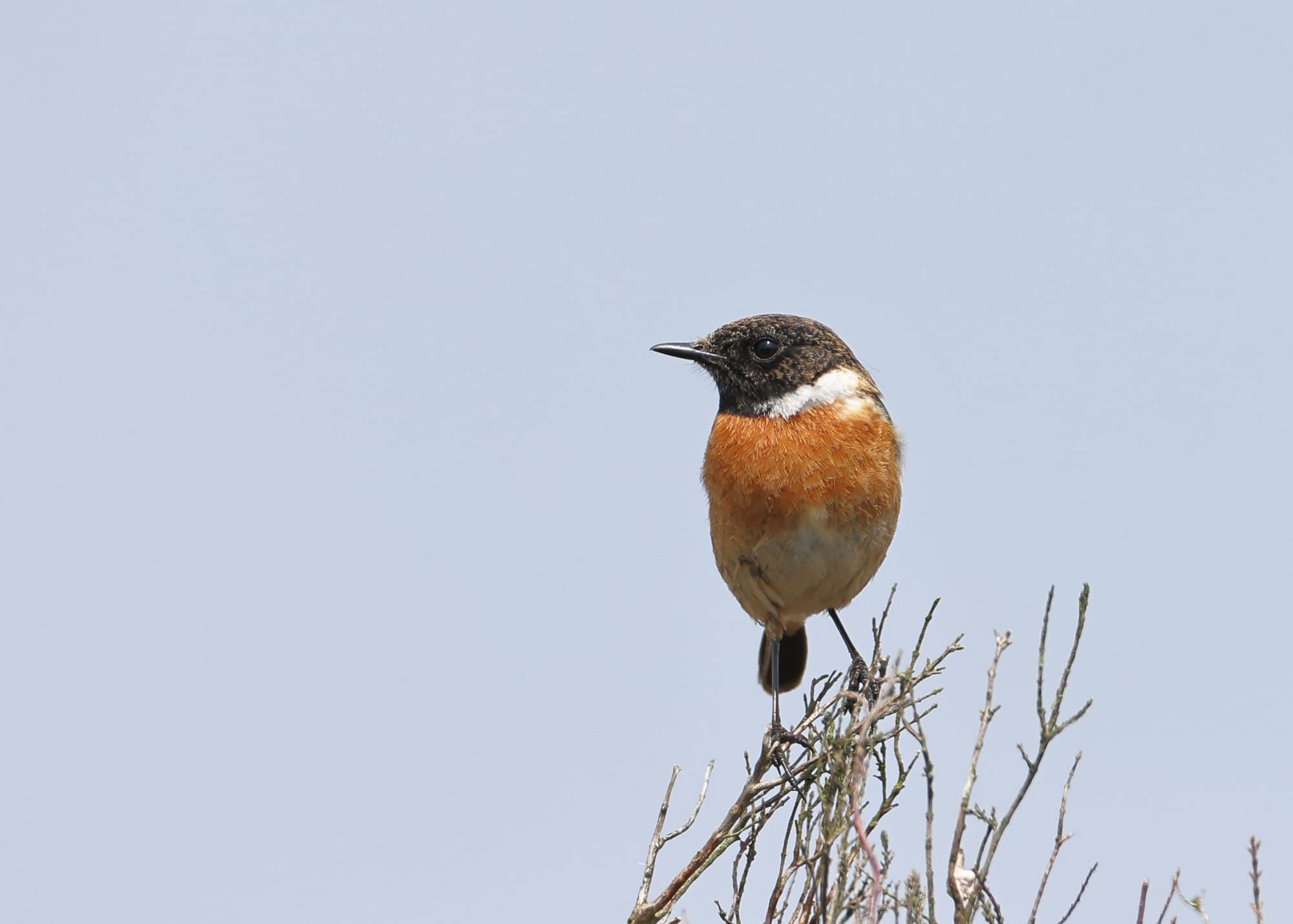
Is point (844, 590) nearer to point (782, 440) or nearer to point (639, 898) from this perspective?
point (782, 440)

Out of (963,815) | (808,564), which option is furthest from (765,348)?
(963,815)

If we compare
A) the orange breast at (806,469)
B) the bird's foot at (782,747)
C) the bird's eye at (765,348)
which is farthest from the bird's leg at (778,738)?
the bird's eye at (765,348)

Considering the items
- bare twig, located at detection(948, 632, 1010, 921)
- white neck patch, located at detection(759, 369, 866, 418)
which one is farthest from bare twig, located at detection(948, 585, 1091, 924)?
white neck patch, located at detection(759, 369, 866, 418)

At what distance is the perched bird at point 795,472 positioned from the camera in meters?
6.45

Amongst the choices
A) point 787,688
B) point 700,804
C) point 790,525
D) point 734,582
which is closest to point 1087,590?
point 700,804

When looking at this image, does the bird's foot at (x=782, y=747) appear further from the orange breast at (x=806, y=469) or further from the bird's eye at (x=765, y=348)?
the bird's eye at (x=765, y=348)

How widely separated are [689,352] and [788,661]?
185 cm

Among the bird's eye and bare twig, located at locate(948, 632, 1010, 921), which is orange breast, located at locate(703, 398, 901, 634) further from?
bare twig, located at locate(948, 632, 1010, 921)

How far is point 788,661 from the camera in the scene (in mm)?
7785

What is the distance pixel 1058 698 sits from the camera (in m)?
4.28

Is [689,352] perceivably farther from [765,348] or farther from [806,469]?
[806,469]

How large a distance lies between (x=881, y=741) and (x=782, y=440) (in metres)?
1.96

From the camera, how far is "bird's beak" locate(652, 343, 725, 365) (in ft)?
24.0

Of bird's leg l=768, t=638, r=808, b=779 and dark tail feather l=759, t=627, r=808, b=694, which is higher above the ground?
dark tail feather l=759, t=627, r=808, b=694
